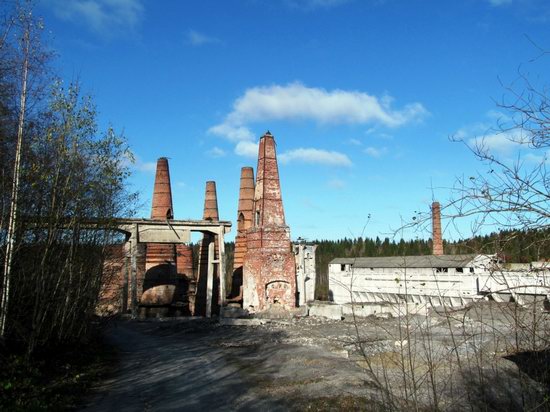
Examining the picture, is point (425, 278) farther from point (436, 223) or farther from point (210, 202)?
point (436, 223)

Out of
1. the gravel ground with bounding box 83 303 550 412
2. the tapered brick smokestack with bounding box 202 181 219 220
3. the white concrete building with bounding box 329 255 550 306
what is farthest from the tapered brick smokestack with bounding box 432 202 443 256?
the tapered brick smokestack with bounding box 202 181 219 220

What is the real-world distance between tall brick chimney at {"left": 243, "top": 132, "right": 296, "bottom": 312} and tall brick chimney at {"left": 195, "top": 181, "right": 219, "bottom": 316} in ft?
10.8

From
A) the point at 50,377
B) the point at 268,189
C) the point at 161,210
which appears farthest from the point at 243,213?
the point at 50,377

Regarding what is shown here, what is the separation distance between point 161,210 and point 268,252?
9225mm

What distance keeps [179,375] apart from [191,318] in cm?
1310

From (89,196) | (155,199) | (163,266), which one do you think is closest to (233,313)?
(163,266)

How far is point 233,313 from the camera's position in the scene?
2192 centimetres

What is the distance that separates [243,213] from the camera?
99.6ft

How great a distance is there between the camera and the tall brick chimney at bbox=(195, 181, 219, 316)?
28.2 meters

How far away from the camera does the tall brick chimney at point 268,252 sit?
22.7m

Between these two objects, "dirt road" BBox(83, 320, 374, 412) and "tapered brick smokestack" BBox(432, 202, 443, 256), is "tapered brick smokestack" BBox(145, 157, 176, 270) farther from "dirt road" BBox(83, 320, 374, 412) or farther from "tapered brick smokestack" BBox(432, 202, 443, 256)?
"tapered brick smokestack" BBox(432, 202, 443, 256)

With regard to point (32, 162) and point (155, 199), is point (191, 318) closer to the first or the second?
point (155, 199)

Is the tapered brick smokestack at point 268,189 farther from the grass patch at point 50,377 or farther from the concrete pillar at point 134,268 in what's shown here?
the grass patch at point 50,377

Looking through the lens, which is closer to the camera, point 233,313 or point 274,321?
point 274,321
